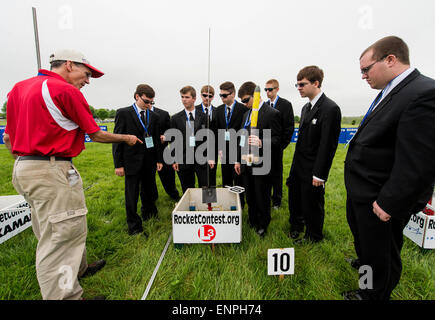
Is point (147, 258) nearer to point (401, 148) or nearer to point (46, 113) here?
point (46, 113)

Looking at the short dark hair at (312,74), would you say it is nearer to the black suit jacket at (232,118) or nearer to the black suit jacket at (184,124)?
the black suit jacket at (232,118)

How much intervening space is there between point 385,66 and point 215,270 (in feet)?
8.82

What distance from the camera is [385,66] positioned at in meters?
1.57

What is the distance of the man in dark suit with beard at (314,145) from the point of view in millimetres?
2334

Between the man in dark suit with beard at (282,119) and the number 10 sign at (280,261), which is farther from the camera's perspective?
the man in dark suit with beard at (282,119)

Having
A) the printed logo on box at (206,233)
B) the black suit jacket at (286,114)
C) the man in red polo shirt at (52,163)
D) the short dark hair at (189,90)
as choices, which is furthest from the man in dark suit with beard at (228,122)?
the man in red polo shirt at (52,163)

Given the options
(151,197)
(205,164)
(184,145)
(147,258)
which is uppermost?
(184,145)

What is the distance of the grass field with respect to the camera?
6.66 ft

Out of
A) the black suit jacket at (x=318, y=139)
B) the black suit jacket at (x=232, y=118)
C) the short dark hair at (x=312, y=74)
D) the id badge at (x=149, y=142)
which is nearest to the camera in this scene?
the black suit jacket at (x=318, y=139)

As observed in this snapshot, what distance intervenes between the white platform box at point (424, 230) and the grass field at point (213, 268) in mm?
140

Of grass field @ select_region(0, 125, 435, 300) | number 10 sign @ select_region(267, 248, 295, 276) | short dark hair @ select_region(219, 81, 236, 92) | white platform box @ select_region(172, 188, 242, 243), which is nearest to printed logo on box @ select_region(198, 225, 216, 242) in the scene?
white platform box @ select_region(172, 188, 242, 243)

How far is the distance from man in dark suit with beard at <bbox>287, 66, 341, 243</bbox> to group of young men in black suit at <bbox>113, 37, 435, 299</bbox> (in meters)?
0.01

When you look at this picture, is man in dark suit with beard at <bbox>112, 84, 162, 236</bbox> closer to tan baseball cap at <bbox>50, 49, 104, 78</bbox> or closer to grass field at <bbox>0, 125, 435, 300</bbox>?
grass field at <bbox>0, 125, 435, 300</bbox>
